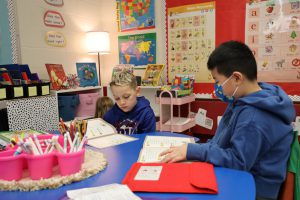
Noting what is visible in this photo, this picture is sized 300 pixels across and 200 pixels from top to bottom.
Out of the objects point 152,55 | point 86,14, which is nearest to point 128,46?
point 152,55

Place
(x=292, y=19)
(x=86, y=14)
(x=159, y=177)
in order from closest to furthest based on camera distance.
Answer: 1. (x=159, y=177)
2. (x=292, y=19)
3. (x=86, y=14)

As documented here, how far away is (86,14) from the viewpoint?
3320 millimetres

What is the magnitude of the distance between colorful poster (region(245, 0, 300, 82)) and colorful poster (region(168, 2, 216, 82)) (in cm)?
40

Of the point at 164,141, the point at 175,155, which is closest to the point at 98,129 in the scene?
the point at 164,141

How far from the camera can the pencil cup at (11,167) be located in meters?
0.83

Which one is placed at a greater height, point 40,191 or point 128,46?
point 128,46

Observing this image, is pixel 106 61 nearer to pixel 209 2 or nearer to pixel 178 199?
pixel 209 2

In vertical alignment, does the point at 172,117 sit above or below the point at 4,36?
below

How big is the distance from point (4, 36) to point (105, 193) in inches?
89.7

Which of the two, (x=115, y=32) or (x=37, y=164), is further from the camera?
(x=115, y=32)

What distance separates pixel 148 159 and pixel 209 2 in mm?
2193

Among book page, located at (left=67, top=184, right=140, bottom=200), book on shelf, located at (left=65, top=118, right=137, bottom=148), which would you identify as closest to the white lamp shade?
book on shelf, located at (left=65, top=118, right=137, bottom=148)

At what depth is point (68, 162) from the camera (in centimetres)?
87

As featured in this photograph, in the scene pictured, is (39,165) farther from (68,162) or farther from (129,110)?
(129,110)
